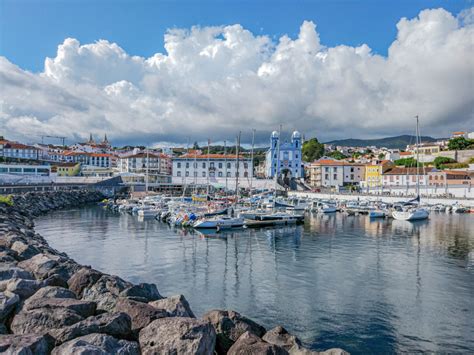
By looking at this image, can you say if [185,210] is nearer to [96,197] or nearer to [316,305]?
[316,305]

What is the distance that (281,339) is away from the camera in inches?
330

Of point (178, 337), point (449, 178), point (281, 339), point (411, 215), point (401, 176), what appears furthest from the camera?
point (401, 176)

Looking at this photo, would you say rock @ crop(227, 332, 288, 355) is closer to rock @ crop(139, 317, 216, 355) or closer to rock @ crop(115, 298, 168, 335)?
rock @ crop(139, 317, 216, 355)

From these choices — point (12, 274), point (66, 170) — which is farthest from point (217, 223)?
point (66, 170)

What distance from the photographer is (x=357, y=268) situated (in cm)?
1966

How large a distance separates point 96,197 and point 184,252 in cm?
5458

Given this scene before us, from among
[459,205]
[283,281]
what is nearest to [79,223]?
[283,281]

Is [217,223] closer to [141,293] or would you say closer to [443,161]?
[141,293]

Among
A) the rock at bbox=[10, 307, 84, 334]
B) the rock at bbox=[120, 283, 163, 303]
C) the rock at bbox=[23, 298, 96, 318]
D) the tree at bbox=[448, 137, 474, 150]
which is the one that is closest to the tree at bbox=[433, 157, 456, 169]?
the tree at bbox=[448, 137, 474, 150]

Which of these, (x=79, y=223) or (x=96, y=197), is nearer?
(x=79, y=223)

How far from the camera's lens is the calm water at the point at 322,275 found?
466 inches

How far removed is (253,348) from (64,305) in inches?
155

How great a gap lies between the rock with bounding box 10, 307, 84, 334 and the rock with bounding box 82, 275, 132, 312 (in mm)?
1410

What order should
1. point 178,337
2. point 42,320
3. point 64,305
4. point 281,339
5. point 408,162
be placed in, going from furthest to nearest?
1. point 408,162
2. point 281,339
3. point 64,305
4. point 42,320
5. point 178,337
